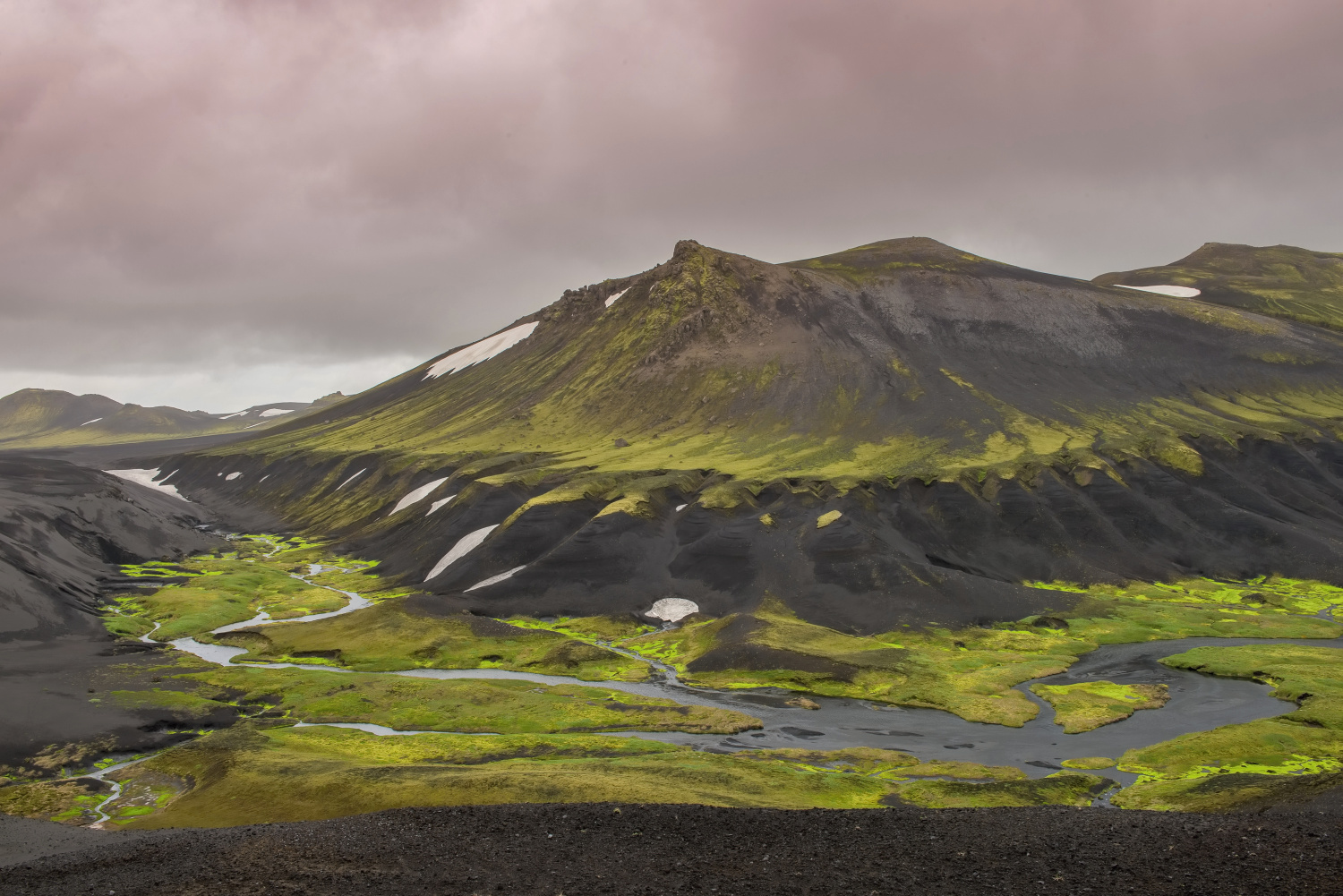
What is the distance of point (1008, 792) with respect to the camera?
48250mm

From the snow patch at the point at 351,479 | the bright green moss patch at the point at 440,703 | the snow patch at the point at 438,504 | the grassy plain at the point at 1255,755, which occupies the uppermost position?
the snow patch at the point at 351,479

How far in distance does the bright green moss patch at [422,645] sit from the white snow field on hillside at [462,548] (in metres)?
21.2

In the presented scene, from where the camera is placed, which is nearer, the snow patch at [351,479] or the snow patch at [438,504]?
the snow patch at [438,504]

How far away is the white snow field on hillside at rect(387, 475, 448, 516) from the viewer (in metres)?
160

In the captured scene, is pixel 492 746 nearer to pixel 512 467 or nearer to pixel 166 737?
pixel 166 737

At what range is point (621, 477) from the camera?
144 m

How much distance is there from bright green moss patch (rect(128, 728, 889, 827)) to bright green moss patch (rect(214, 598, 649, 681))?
24476 mm

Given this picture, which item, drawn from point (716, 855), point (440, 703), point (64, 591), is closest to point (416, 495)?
point (64, 591)

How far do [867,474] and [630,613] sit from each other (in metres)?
52.2

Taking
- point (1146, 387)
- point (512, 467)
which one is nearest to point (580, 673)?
point (512, 467)

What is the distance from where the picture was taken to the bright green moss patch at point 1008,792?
4738cm

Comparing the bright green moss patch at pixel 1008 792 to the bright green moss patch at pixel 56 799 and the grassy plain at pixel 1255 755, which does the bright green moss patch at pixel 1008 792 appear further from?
the bright green moss patch at pixel 56 799

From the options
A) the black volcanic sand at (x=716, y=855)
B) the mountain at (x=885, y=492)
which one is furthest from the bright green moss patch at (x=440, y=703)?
the mountain at (x=885, y=492)

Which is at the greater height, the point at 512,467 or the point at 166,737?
the point at 512,467
